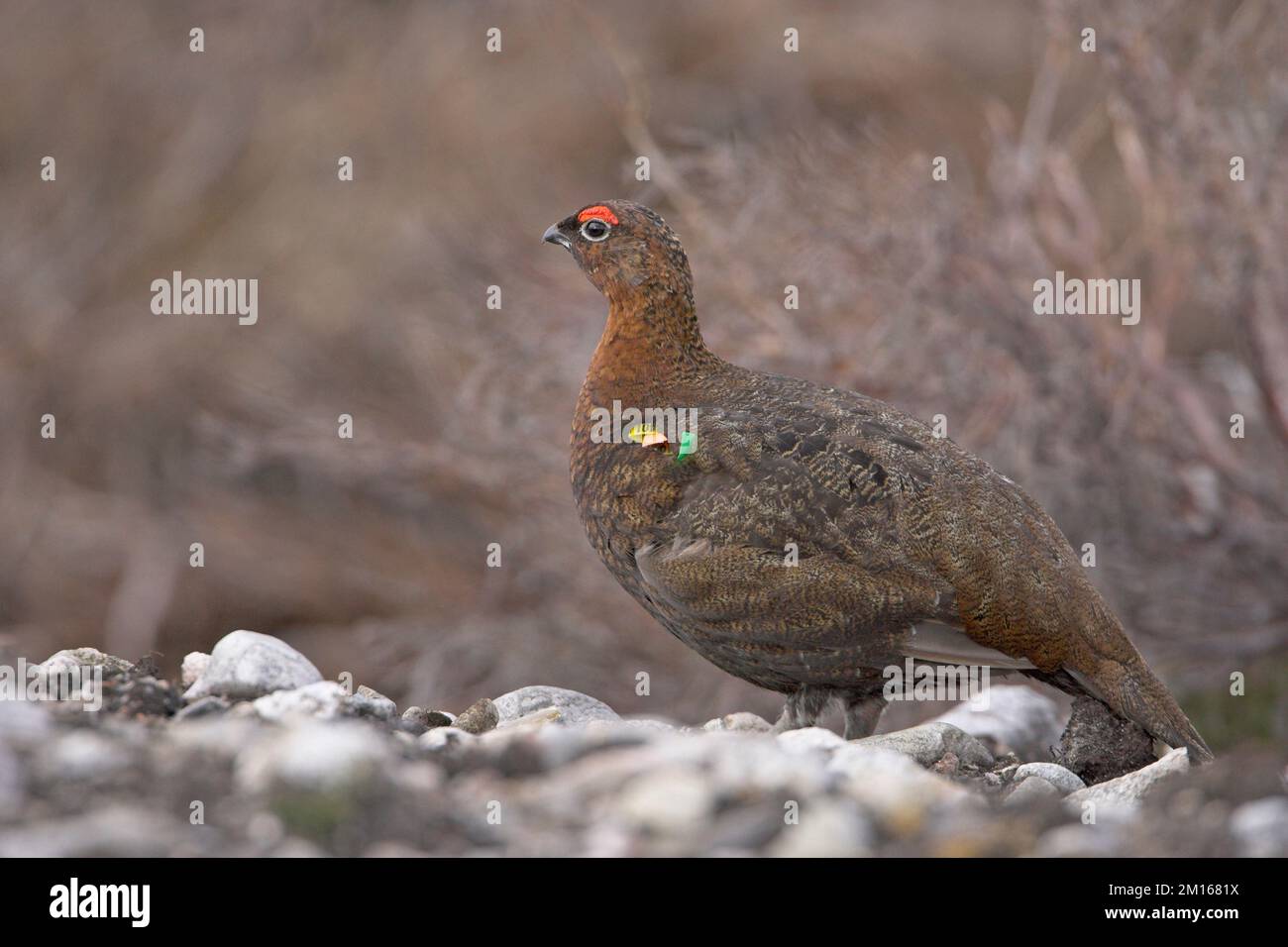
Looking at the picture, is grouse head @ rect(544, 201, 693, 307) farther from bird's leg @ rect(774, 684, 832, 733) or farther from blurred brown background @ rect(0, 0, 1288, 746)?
blurred brown background @ rect(0, 0, 1288, 746)

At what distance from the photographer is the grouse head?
271 inches

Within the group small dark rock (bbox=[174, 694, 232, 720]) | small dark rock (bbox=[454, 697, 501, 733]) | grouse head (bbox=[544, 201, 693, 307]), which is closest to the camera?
small dark rock (bbox=[174, 694, 232, 720])

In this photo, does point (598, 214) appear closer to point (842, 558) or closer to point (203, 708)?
point (842, 558)

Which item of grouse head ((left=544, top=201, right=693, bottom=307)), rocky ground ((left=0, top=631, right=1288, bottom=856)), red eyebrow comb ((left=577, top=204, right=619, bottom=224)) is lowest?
rocky ground ((left=0, top=631, right=1288, bottom=856))

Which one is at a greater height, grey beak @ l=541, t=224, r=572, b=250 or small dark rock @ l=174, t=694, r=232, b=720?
grey beak @ l=541, t=224, r=572, b=250

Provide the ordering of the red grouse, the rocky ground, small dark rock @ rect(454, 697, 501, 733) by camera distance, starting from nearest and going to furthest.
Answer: the rocky ground, the red grouse, small dark rock @ rect(454, 697, 501, 733)

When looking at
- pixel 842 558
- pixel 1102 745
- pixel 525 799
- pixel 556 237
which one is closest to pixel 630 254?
pixel 556 237

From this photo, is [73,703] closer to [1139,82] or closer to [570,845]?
[570,845]

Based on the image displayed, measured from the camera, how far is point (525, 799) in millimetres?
4328

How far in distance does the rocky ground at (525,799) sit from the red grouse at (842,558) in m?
0.90

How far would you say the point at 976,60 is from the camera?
18938mm

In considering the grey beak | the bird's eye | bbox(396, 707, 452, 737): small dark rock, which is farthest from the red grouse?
the grey beak

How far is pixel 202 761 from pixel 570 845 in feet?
3.33

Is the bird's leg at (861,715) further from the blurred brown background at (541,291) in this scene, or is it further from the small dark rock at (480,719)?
the blurred brown background at (541,291)
